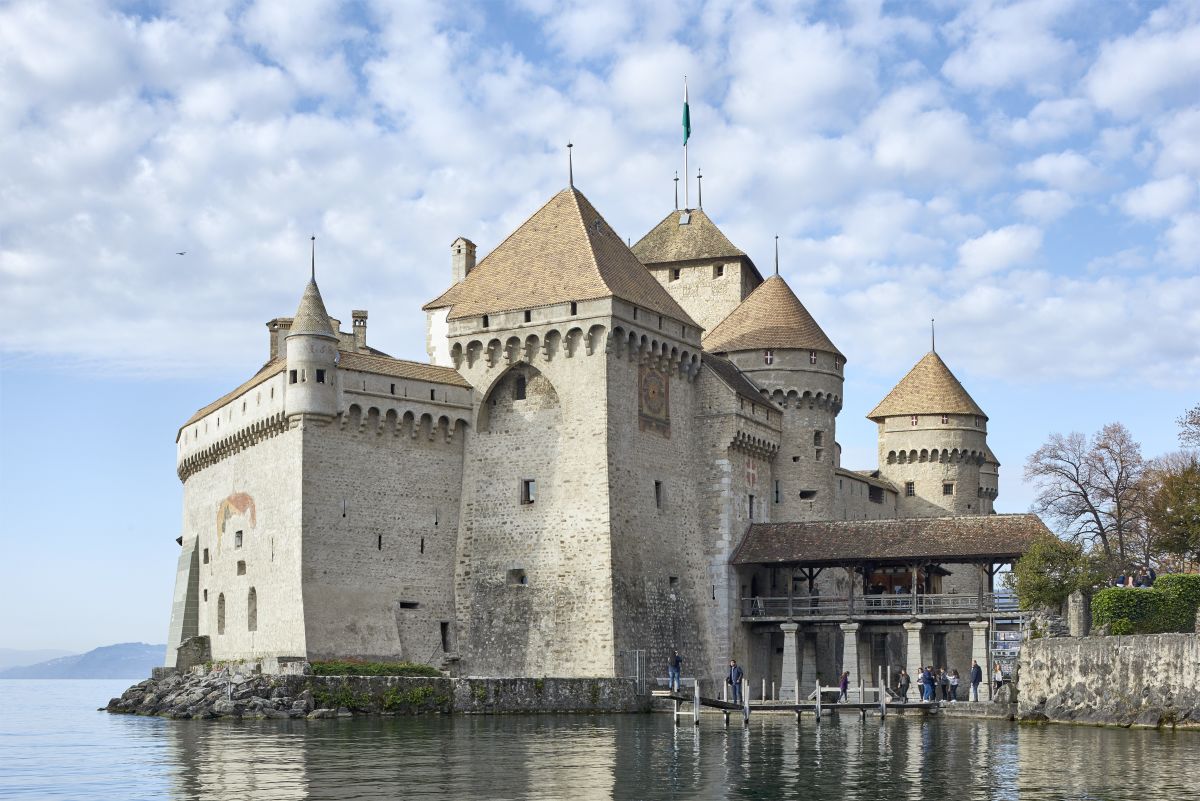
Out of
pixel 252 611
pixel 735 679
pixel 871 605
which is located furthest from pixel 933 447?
pixel 252 611

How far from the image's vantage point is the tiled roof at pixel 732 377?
52.1 metres

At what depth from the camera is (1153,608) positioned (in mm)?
38500

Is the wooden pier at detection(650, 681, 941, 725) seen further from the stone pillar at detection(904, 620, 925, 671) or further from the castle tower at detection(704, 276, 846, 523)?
the castle tower at detection(704, 276, 846, 523)

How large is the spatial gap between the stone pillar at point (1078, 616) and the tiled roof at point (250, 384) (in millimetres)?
21780

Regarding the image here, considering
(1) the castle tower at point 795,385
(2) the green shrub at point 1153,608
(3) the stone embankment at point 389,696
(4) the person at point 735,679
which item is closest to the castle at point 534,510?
(4) the person at point 735,679

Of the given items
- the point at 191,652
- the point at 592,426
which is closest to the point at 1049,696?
the point at 592,426

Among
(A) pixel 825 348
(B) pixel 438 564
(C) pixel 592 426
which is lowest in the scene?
(B) pixel 438 564

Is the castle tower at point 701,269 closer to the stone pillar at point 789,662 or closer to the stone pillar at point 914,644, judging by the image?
the stone pillar at point 789,662

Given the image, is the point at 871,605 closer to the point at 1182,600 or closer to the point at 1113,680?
the point at 1182,600

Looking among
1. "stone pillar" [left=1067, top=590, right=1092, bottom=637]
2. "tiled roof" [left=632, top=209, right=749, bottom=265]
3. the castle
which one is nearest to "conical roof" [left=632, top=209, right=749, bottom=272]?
"tiled roof" [left=632, top=209, right=749, bottom=265]

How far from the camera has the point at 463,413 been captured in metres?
47.9

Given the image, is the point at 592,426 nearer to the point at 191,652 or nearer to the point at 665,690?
the point at 665,690

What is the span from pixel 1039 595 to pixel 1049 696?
5.17m

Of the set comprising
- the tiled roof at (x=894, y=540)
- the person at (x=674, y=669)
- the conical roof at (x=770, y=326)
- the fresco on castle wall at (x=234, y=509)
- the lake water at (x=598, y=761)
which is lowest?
the lake water at (x=598, y=761)
